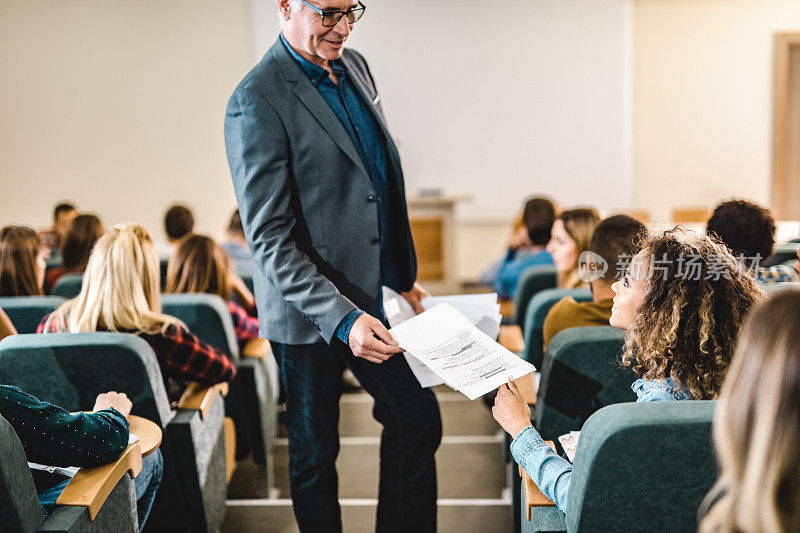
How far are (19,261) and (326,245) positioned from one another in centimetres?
158

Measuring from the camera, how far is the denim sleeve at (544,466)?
3.98ft

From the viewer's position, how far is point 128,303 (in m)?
1.92

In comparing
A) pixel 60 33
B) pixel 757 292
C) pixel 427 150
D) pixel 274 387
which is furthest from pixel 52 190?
pixel 757 292

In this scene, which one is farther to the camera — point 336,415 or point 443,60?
point 443,60

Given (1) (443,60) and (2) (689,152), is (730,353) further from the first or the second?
(2) (689,152)

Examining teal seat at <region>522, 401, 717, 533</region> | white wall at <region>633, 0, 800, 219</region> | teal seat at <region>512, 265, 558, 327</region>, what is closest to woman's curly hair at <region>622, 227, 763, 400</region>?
teal seat at <region>522, 401, 717, 533</region>

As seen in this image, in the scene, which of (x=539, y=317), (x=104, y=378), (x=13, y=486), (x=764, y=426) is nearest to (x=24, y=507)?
(x=13, y=486)

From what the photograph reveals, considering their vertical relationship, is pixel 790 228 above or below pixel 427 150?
below

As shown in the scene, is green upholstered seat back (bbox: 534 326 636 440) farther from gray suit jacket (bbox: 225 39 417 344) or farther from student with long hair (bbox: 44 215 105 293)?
student with long hair (bbox: 44 215 105 293)

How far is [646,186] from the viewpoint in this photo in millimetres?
7102

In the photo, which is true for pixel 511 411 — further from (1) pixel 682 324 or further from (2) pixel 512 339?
(2) pixel 512 339

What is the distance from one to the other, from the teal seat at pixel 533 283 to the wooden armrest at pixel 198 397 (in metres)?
1.35

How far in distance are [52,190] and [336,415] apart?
21.7 feet

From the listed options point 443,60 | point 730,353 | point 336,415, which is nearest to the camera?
point 730,353
